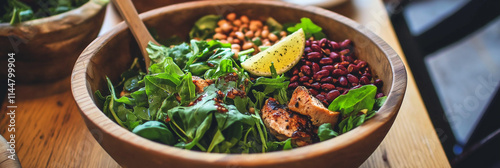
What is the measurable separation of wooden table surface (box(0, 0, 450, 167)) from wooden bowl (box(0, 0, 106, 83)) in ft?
0.27

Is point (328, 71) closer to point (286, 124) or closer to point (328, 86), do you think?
point (328, 86)

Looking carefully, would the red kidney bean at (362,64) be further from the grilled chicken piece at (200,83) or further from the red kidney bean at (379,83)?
the grilled chicken piece at (200,83)

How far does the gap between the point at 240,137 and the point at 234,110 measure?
0.06 metres

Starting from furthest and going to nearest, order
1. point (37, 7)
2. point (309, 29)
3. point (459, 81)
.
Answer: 1. point (459, 81)
2. point (37, 7)
3. point (309, 29)

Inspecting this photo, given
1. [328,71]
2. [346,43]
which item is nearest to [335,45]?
[346,43]

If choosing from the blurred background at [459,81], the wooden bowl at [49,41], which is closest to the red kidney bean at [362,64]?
the blurred background at [459,81]

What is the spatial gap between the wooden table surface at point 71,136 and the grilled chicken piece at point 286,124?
28 centimetres

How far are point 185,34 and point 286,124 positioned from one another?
2.09ft

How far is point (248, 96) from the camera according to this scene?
3.40 feet

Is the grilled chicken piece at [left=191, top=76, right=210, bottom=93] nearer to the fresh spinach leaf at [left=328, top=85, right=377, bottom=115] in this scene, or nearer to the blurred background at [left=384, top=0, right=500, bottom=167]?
the fresh spinach leaf at [left=328, top=85, right=377, bottom=115]

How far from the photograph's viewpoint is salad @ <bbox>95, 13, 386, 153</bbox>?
0.85 metres

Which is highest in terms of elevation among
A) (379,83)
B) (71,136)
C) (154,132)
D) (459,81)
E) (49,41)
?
(49,41)

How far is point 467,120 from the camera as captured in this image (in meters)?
2.61

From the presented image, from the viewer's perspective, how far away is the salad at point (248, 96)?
851 mm
